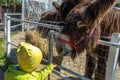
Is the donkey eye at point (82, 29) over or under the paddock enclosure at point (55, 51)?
over

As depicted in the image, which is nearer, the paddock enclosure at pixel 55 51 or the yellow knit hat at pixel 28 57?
the paddock enclosure at pixel 55 51

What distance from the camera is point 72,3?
328 centimetres

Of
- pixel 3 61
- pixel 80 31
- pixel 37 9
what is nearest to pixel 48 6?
pixel 37 9

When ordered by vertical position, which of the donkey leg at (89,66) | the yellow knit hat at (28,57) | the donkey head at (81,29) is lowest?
the donkey leg at (89,66)

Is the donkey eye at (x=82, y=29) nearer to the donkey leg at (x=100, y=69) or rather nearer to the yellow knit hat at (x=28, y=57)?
the yellow knit hat at (x=28, y=57)

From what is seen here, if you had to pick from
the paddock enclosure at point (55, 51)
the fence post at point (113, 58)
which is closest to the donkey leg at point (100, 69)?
the paddock enclosure at point (55, 51)

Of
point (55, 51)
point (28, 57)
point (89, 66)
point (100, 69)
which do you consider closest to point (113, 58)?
point (100, 69)

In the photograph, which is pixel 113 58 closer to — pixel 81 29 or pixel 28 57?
pixel 81 29

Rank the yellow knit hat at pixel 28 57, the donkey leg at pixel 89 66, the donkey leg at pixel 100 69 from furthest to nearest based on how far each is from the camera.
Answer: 1. the donkey leg at pixel 89 66
2. the donkey leg at pixel 100 69
3. the yellow knit hat at pixel 28 57

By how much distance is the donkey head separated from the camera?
2.58 meters

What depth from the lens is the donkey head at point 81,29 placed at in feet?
8.48

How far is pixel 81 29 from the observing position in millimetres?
Result: 2623

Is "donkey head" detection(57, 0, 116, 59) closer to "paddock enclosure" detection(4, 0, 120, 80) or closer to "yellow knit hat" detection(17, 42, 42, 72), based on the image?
"paddock enclosure" detection(4, 0, 120, 80)

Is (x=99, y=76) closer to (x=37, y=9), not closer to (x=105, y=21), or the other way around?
(x=105, y=21)
